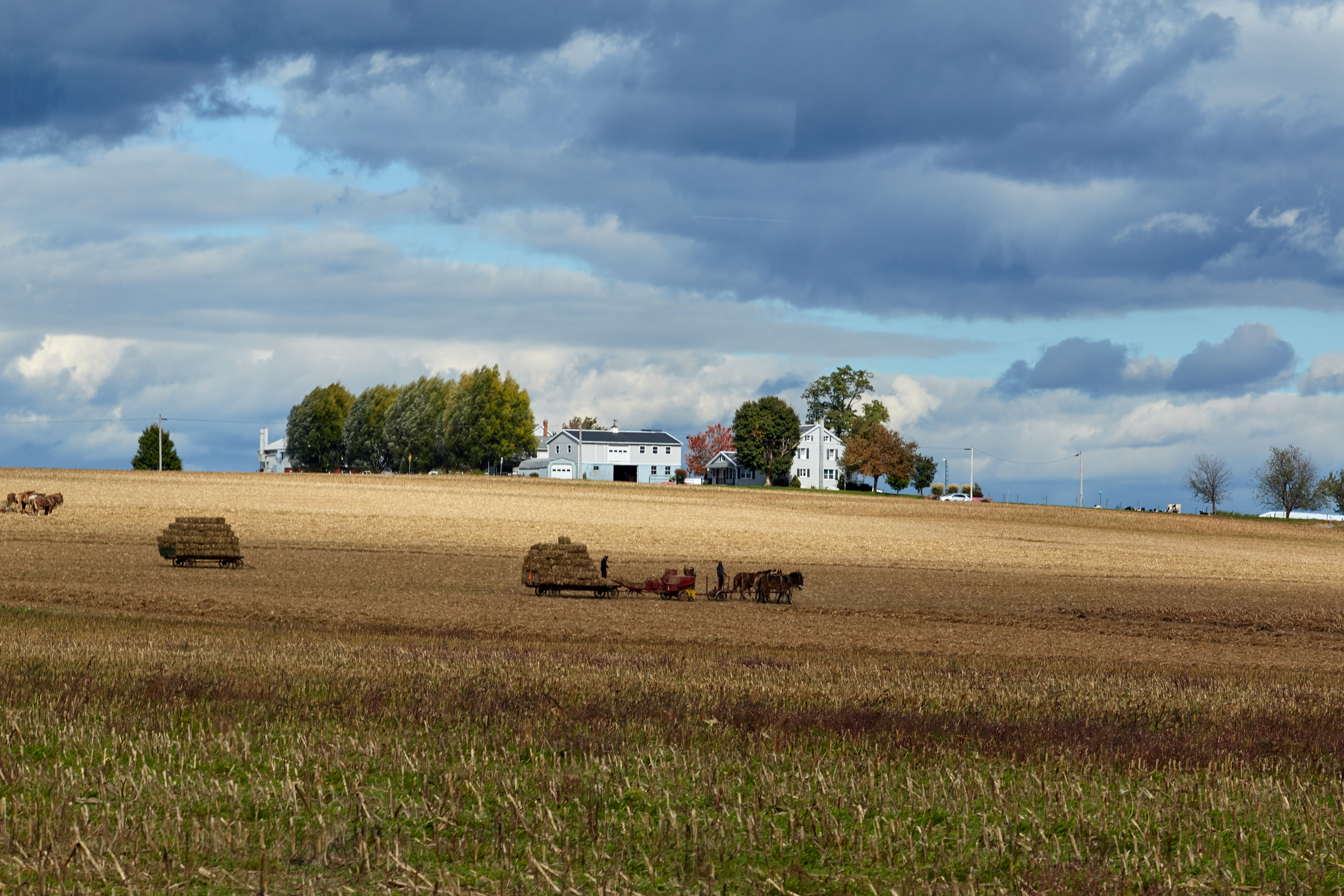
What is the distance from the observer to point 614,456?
6540 inches

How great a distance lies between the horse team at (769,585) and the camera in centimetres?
3719

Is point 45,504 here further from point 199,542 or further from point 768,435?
point 768,435

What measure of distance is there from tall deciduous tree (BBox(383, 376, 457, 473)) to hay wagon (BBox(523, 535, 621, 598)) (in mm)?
118348

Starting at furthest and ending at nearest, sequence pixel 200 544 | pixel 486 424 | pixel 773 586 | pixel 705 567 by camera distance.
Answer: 1. pixel 486 424
2. pixel 705 567
3. pixel 200 544
4. pixel 773 586

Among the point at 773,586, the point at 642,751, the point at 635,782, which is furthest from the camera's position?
the point at 773,586

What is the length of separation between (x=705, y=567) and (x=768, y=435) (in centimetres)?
11393

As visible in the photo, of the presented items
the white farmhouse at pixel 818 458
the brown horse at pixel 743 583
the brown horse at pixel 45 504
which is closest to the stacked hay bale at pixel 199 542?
the brown horse at pixel 743 583

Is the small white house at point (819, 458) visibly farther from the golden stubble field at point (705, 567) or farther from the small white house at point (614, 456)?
the golden stubble field at point (705, 567)

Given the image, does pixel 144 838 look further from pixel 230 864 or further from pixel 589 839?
pixel 589 839

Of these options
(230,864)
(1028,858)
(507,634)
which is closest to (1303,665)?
(507,634)

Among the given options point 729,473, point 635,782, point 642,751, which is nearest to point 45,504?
point 642,751

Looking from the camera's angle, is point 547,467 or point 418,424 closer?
point 418,424

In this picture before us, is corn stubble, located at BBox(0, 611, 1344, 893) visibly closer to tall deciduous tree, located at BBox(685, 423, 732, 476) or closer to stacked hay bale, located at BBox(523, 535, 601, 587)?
stacked hay bale, located at BBox(523, 535, 601, 587)

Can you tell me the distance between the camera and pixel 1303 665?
24.3m
